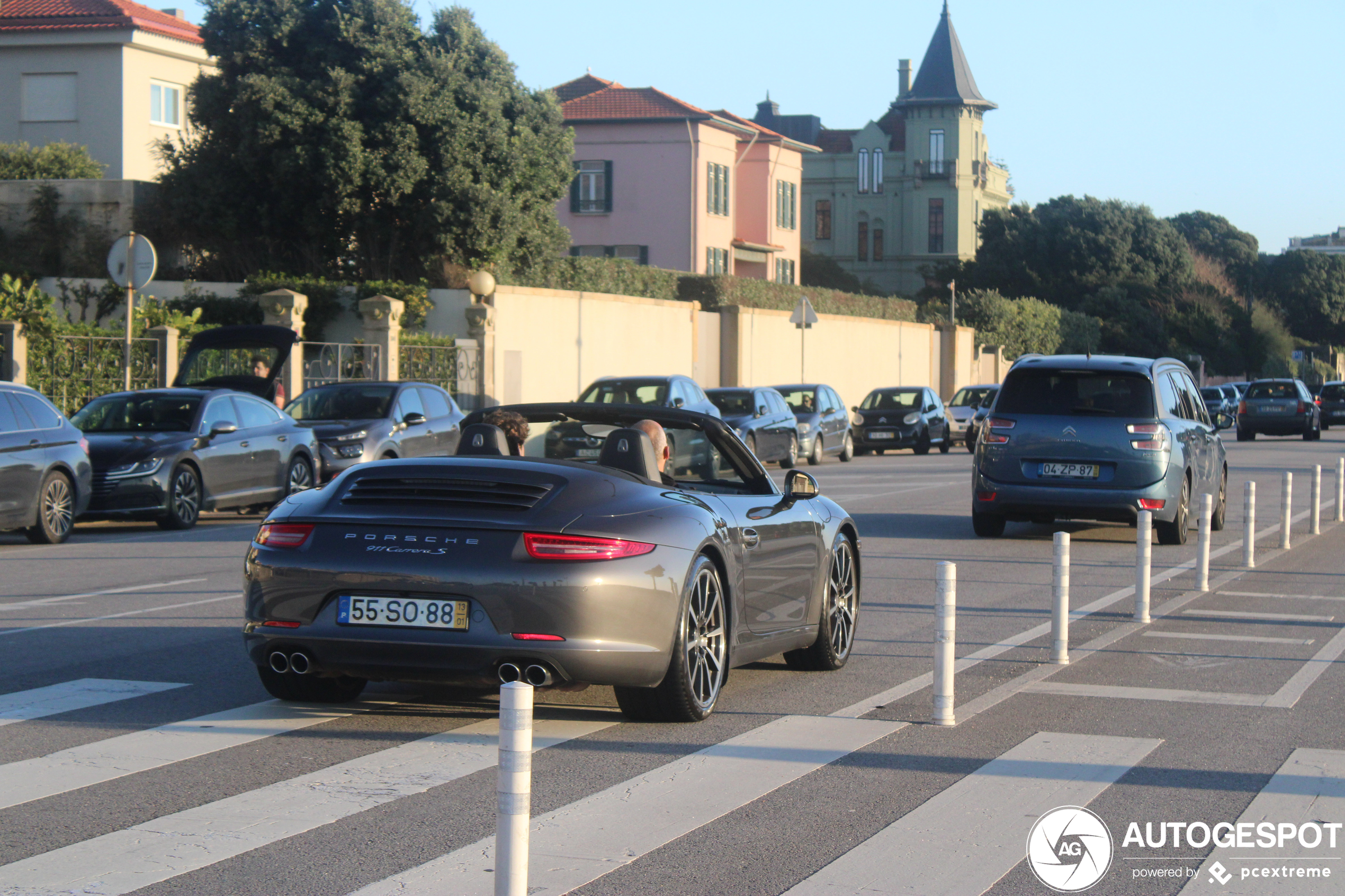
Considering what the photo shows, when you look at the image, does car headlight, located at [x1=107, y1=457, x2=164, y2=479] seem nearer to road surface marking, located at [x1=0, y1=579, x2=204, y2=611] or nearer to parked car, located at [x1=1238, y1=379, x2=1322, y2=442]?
road surface marking, located at [x1=0, y1=579, x2=204, y2=611]

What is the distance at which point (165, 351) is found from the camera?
77.4 feet

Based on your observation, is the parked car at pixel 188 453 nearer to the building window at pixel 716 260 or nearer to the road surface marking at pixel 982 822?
the road surface marking at pixel 982 822

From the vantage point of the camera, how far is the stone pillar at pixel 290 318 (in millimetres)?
25953

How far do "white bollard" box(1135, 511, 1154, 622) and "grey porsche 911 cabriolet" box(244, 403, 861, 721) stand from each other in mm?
3848

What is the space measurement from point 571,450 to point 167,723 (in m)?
2.37

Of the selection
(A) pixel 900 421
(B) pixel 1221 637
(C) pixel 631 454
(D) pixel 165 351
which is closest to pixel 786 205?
(A) pixel 900 421

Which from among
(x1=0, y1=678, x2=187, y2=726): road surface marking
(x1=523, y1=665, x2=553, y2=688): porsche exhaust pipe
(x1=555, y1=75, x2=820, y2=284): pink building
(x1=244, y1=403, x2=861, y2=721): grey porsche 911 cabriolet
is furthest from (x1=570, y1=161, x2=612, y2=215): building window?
(x1=523, y1=665, x2=553, y2=688): porsche exhaust pipe

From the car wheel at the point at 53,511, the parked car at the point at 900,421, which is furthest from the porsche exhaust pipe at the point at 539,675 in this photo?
the parked car at the point at 900,421

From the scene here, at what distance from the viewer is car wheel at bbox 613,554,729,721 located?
6.74 metres

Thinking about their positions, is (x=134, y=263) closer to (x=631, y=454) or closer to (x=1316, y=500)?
(x=1316, y=500)

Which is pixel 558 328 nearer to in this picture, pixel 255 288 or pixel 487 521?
pixel 255 288

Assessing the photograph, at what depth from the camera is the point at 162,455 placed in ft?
53.7

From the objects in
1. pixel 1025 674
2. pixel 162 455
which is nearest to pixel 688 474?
pixel 1025 674

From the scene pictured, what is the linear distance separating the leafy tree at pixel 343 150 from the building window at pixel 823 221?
70.3 m
